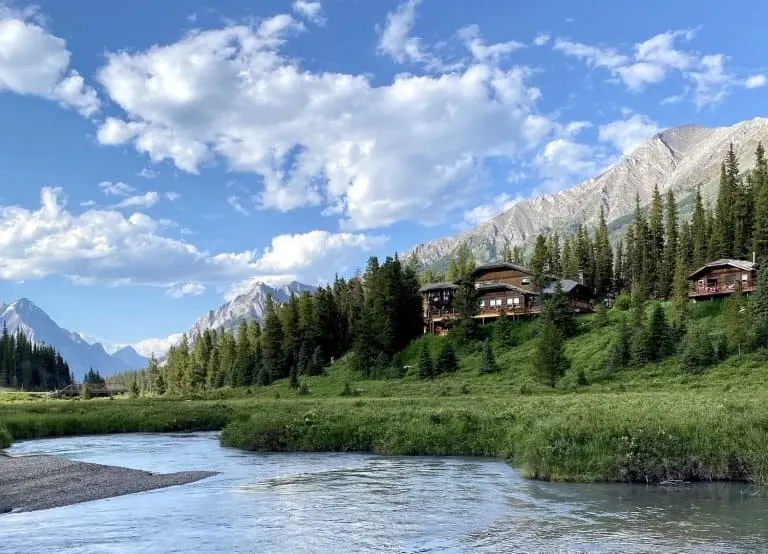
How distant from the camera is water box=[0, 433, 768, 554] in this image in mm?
17547

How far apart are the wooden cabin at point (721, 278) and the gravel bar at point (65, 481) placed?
262 ft

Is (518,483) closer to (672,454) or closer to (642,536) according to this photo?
(672,454)

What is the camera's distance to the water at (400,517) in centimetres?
1755

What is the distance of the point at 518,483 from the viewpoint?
1050 inches

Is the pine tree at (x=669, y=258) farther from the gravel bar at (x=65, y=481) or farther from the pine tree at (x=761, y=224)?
the gravel bar at (x=65, y=481)

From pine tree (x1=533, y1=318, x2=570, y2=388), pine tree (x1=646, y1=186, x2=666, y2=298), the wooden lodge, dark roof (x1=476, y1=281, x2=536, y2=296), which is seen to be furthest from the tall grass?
pine tree (x1=646, y1=186, x2=666, y2=298)

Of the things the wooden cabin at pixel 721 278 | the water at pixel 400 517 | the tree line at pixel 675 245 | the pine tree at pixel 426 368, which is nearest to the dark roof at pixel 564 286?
the tree line at pixel 675 245

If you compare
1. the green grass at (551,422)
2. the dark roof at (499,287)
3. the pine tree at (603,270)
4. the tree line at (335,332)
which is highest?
the pine tree at (603,270)

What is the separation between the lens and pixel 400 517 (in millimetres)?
20859

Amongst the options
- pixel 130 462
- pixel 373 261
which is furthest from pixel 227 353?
pixel 130 462

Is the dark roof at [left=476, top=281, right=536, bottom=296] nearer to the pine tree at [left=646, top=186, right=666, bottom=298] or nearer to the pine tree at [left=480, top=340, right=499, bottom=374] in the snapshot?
the pine tree at [left=646, top=186, right=666, bottom=298]

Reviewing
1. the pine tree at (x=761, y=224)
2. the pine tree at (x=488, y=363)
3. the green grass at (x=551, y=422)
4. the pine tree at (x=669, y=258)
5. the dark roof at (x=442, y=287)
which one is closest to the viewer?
the green grass at (x=551, y=422)

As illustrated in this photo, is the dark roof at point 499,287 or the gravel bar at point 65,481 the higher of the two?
the dark roof at point 499,287

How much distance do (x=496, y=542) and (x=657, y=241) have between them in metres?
113
